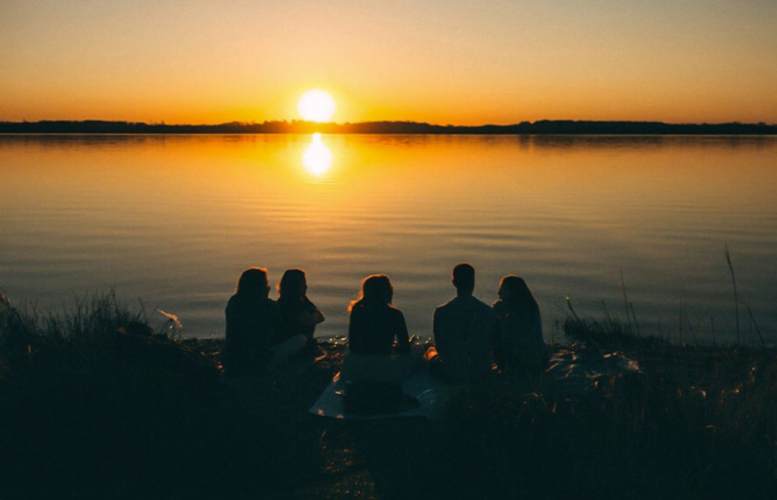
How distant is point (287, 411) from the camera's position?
659cm

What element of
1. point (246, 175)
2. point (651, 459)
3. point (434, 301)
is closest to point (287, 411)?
point (651, 459)

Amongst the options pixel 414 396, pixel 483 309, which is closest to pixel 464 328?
pixel 483 309

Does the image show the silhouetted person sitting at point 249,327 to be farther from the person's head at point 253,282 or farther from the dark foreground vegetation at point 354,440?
the dark foreground vegetation at point 354,440

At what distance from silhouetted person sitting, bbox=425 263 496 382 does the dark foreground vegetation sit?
1.97 ft

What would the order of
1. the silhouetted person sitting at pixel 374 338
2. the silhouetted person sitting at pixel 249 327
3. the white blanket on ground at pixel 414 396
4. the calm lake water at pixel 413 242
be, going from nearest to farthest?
the white blanket on ground at pixel 414 396 → the silhouetted person sitting at pixel 374 338 → the silhouetted person sitting at pixel 249 327 → the calm lake water at pixel 413 242

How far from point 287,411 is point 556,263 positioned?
1242 cm

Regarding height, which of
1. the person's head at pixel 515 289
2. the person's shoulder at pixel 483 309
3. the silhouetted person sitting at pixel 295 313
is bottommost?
the silhouetted person sitting at pixel 295 313

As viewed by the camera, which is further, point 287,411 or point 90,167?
point 90,167

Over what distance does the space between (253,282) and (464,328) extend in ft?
7.01

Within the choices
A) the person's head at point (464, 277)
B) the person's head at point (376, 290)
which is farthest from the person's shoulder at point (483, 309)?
the person's head at point (376, 290)

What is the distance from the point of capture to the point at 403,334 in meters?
6.87

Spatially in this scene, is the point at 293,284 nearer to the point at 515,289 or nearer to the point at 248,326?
the point at 248,326

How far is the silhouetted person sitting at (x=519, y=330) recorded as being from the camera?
23.0 ft

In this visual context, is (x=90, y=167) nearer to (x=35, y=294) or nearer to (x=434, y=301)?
(x=35, y=294)
